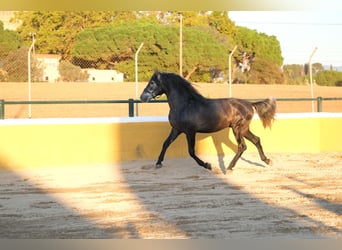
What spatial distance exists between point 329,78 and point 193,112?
1404 centimetres

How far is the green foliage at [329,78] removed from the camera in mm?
22531

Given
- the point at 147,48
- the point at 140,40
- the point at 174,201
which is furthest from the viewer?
the point at 147,48

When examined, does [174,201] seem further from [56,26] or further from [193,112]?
[56,26]

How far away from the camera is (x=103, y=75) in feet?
56.0

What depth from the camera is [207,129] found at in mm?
10812

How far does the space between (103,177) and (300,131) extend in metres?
5.11

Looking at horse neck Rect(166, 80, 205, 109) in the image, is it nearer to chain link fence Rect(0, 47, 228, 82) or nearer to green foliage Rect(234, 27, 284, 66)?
chain link fence Rect(0, 47, 228, 82)

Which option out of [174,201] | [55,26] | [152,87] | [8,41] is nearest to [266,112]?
[152,87]

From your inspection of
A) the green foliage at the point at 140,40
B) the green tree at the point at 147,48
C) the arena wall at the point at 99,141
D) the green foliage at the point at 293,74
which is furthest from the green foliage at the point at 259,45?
the arena wall at the point at 99,141

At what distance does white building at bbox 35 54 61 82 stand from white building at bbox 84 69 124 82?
2.78 feet

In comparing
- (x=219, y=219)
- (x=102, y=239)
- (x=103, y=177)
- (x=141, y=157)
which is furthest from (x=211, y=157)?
(x=102, y=239)

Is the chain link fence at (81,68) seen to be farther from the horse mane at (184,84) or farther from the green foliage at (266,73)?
the horse mane at (184,84)

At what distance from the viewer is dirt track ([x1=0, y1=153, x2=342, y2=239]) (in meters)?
6.05

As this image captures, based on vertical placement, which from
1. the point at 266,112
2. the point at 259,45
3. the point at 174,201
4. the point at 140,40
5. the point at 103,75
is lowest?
the point at 174,201
